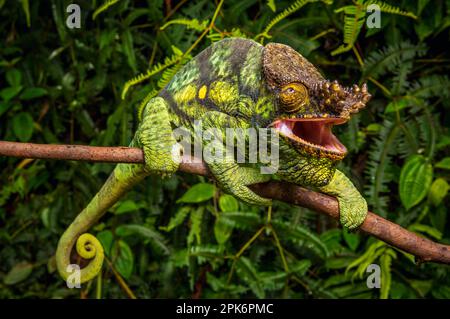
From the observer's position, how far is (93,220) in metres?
1.88

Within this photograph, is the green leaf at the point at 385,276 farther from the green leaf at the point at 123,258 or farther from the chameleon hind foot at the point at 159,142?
the chameleon hind foot at the point at 159,142

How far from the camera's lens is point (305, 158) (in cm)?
141

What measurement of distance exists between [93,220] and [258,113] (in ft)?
2.29

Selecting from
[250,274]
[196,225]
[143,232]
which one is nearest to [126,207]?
[143,232]

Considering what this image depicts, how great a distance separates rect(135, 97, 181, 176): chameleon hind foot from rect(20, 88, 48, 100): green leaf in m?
1.44

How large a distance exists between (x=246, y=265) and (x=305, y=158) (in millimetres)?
1221

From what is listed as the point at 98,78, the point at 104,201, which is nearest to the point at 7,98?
the point at 98,78

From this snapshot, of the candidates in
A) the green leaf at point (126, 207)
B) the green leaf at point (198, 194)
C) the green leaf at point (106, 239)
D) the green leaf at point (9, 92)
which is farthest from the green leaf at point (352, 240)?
the green leaf at point (9, 92)

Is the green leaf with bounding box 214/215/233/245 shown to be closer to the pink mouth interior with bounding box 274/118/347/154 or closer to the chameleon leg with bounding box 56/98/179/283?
the chameleon leg with bounding box 56/98/179/283

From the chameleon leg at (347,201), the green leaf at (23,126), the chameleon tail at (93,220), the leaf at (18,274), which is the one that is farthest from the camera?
the leaf at (18,274)

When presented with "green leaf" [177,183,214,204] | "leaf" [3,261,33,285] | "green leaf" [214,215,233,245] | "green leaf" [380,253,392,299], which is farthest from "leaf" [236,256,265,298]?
"leaf" [3,261,33,285]

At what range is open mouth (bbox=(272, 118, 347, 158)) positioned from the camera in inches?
51.4

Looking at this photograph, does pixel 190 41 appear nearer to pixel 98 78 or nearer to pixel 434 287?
pixel 98 78

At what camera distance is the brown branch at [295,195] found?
4.73 ft
